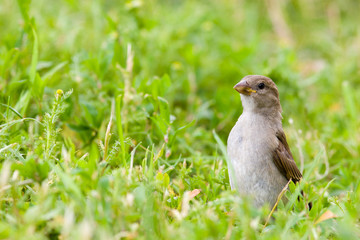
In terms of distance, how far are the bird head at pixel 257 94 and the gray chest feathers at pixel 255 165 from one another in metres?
0.26

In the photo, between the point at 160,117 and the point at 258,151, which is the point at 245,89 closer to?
the point at 258,151

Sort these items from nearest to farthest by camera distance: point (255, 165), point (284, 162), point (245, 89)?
1. point (255, 165)
2. point (284, 162)
3. point (245, 89)

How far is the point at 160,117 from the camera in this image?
3297mm

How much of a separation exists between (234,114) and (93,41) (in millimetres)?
1844

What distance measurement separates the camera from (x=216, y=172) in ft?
10.7

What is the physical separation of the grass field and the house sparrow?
0.15m

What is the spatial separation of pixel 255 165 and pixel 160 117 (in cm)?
72

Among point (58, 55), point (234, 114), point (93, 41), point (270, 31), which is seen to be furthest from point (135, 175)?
point (270, 31)

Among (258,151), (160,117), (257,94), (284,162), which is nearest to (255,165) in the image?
(258,151)

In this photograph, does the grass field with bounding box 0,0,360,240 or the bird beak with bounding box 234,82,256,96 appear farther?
the bird beak with bounding box 234,82,256,96

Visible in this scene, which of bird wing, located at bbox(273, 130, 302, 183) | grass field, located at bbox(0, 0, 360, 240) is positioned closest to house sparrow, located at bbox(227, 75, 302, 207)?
bird wing, located at bbox(273, 130, 302, 183)

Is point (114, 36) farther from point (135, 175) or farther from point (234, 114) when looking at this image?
point (135, 175)

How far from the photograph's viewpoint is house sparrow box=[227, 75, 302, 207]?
3.09 m

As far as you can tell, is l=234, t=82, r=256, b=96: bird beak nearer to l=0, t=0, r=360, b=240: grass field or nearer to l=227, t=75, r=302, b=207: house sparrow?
l=227, t=75, r=302, b=207: house sparrow
